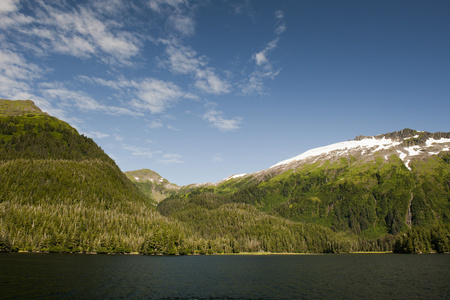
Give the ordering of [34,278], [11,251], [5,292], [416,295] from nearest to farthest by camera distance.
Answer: [5,292] < [416,295] < [34,278] < [11,251]

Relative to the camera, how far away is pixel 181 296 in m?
59.5

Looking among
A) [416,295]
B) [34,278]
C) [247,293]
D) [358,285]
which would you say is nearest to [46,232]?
[34,278]

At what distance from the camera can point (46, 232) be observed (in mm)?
198500

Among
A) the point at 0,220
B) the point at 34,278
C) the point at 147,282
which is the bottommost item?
the point at 147,282

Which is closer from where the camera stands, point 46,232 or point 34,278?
point 34,278

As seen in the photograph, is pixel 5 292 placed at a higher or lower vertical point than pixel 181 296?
higher

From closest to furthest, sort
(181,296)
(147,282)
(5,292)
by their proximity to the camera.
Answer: (5,292)
(181,296)
(147,282)

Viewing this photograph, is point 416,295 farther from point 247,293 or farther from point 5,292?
point 5,292

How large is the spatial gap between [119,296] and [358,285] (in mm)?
65916

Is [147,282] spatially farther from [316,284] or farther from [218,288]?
[316,284]

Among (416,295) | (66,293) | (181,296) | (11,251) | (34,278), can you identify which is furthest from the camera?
(11,251)

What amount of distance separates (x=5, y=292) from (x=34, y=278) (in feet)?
65.7

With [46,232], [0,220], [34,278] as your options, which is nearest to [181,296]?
[34,278]

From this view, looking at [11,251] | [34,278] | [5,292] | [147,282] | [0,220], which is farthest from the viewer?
[0,220]
